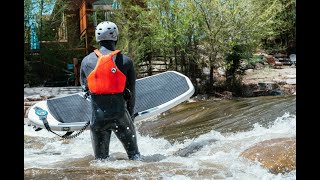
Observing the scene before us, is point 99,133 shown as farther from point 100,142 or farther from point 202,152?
point 202,152

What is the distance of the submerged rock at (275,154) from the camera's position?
335 centimetres

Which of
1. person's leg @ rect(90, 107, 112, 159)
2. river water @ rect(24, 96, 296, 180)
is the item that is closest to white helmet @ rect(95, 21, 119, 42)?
person's leg @ rect(90, 107, 112, 159)

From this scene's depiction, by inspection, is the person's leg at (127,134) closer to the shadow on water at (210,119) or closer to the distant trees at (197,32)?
the shadow on water at (210,119)

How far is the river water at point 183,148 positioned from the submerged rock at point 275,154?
0.06 metres

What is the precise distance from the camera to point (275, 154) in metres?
3.58

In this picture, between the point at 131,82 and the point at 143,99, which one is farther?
the point at 143,99

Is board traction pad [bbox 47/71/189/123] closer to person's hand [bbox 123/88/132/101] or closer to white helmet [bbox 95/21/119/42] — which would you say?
person's hand [bbox 123/88/132/101]

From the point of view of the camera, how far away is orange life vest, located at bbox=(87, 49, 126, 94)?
3.67 meters

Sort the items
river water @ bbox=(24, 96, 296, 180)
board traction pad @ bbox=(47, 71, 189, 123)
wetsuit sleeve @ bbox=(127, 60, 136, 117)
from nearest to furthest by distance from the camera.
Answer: river water @ bbox=(24, 96, 296, 180), wetsuit sleeve @ bbox=(127, 60, 136, 117), board traction pad @ bbox=(47, 71, 189, 123)

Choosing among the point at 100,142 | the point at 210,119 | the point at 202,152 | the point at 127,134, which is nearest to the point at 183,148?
the point at 202,152

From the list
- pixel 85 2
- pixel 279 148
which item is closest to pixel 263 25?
pixel 85 2

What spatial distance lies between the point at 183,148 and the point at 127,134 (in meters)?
1.11

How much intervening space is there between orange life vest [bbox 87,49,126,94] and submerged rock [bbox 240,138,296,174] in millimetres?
1231

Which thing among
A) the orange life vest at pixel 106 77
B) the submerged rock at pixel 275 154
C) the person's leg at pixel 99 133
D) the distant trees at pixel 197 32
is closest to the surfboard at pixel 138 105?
the person's leg at pixel 99 133
